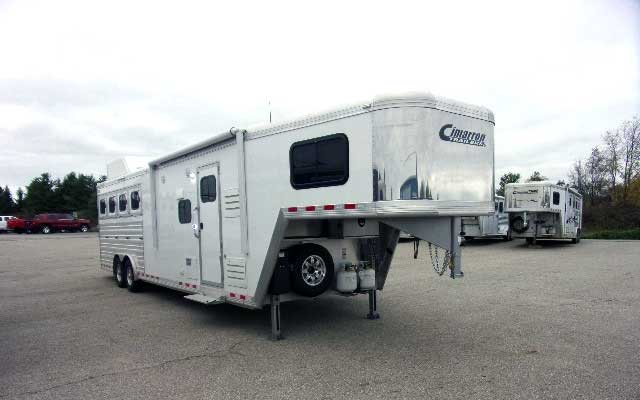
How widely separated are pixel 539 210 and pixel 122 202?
51.0 feet

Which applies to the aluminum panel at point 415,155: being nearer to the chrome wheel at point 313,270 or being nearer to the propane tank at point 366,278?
the chrome wheel at point 313,270

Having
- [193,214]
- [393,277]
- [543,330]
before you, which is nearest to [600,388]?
[543,330]

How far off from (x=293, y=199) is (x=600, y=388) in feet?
12.5

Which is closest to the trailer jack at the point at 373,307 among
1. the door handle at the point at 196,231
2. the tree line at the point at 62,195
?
the door handle at the point at 196,231

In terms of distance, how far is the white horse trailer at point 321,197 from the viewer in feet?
16.1

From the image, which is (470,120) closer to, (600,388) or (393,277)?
(600,388)

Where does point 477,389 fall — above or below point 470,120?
below

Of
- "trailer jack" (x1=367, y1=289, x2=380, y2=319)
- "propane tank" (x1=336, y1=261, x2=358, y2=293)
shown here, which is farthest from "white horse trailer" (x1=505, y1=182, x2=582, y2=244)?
"propane tank" (x1=336, y1=261, x2=358, y2=293)

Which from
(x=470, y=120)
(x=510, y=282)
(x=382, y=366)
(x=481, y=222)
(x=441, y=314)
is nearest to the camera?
(x=382, y=366)

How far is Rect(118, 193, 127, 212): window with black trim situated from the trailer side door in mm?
4099

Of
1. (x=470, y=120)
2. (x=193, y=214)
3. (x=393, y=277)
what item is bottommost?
(x=393, y=277)

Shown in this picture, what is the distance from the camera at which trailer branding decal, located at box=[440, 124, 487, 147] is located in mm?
5160

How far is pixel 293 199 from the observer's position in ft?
18.5

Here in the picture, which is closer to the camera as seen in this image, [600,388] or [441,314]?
[600,388]
